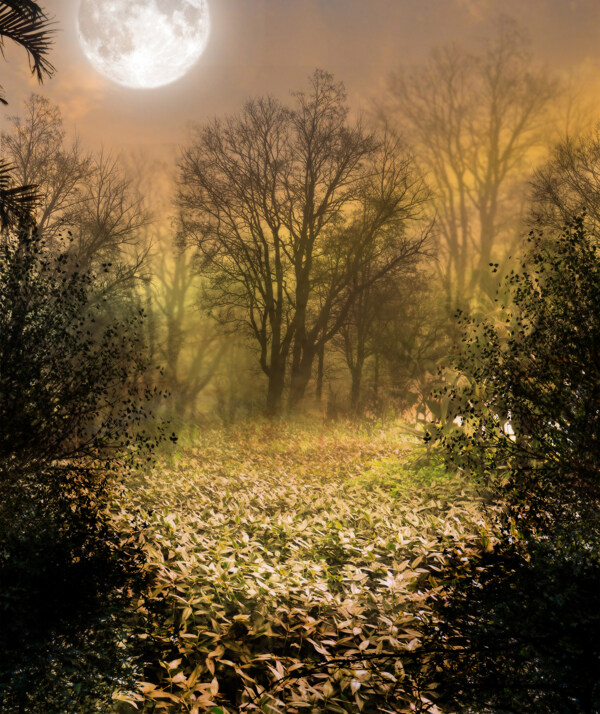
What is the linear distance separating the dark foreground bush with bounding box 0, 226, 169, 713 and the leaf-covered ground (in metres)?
0.32

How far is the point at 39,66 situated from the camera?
230 inches

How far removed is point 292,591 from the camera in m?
4.69

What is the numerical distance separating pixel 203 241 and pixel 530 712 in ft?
57.0

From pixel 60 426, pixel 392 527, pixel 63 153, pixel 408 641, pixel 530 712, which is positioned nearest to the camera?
pixel 530 712

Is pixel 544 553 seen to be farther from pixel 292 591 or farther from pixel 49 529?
pixel 49 529

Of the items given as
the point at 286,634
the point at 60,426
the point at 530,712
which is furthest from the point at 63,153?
the point at 530,712

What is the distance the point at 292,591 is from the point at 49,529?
2.07m

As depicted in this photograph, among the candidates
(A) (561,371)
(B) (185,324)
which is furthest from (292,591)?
(B) (185,324)

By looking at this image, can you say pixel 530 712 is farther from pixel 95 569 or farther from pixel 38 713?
pixel 95 569

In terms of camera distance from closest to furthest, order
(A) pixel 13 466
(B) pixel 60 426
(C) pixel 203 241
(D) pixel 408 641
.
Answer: (D) pixel 408 641 < (A) pixel 13 466 < (B) pixel 60 426 < (C) pixel 203 241

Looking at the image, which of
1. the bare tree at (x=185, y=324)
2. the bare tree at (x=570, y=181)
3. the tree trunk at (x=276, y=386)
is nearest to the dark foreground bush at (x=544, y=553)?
the bare tree at (x=570, y=181)

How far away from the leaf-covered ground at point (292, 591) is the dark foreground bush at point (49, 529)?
322 millimetres

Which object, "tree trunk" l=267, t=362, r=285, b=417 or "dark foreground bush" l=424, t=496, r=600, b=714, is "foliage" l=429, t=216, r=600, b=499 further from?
"tree trunk" l=267, t=362, r=285, b=417

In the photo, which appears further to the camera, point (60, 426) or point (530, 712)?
point (60, 426)
